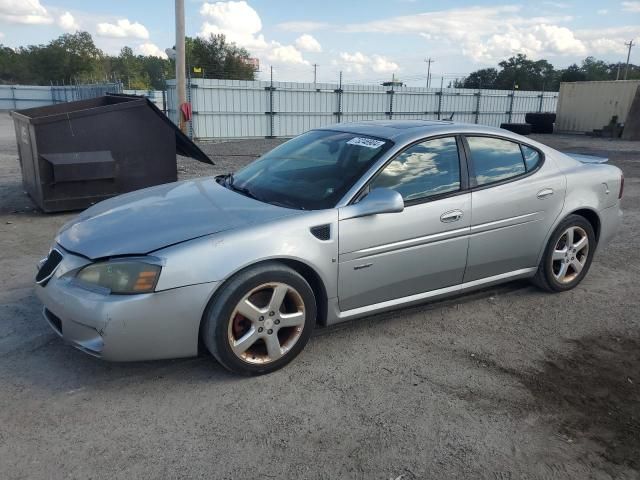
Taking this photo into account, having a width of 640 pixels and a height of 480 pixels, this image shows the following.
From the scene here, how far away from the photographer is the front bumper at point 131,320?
2.88 meters

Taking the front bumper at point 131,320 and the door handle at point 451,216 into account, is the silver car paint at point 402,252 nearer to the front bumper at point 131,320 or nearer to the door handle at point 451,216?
the door handle at point 451,216

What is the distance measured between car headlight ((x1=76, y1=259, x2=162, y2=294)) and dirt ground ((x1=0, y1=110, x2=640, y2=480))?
2.06 feet

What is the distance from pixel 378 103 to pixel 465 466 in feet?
73.7

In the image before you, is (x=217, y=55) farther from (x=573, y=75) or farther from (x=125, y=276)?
(x=125, y=276)

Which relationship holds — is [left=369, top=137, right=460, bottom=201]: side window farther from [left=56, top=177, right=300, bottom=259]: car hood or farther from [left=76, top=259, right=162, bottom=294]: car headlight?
[left=76, top=259, right=162, bottom=294]: car headlight

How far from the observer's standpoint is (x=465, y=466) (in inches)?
98.8

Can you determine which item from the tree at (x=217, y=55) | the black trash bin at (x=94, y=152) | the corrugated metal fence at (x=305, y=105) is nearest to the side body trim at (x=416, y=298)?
the black trash bin at (x=94, y=152)

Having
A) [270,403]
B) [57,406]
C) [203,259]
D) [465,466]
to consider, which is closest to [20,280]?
[57,406]

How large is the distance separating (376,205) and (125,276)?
156 cm

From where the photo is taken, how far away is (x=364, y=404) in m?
2.98

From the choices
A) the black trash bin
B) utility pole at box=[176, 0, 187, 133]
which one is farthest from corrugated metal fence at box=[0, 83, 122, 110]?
the black trash bin

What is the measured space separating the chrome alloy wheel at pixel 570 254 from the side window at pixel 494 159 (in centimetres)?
79

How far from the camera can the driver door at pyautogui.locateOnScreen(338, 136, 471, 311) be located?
3461 mm

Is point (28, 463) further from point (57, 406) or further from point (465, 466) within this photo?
point (465, 466)
